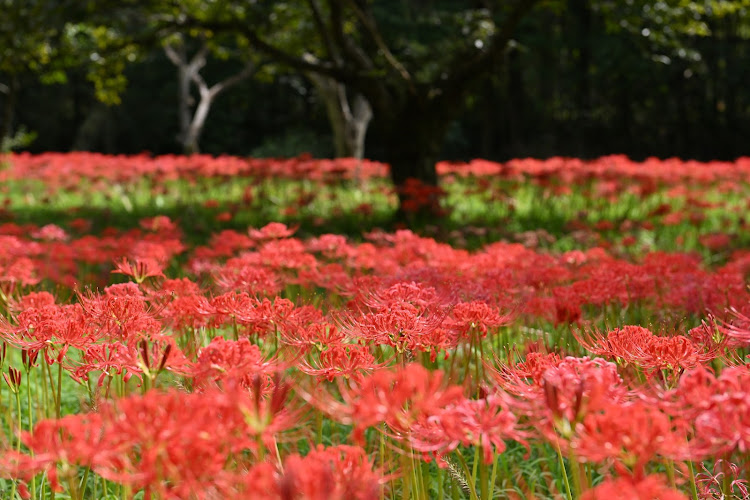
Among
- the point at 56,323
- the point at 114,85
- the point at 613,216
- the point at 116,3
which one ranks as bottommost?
the point at 613,216

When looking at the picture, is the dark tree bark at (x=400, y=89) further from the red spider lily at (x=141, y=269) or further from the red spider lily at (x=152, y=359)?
the red spider lily at (x=152, y=359)

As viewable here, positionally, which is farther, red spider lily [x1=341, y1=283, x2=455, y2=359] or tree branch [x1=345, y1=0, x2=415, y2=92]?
tree branch [x1=345, y1=0, x2=415, y2=92]

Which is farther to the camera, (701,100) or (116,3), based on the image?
(701,100)

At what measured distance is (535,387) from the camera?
110cm

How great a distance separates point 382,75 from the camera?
8594 mm

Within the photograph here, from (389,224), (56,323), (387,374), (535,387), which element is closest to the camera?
(387,374)

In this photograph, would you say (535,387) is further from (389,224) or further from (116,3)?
(116,3)

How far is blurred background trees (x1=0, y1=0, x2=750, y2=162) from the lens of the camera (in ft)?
28.7

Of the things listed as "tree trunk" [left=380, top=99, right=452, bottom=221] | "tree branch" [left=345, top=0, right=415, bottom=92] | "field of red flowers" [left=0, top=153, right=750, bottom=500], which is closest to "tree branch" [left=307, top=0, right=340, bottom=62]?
"tree branch" [left=345, top=0, right=415, bottom=92]

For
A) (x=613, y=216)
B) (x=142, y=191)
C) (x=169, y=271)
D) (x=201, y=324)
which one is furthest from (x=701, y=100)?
(x=201, y=324)

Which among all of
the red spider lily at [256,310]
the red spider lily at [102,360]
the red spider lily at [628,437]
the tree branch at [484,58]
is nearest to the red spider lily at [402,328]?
the red spider lily at [256,310]

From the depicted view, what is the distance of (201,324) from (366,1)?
7.95m

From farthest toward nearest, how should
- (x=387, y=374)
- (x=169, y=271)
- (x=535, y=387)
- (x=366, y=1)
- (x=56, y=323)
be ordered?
1. (x=366, y=1)
2. (x=169, y=271)
3. (x=56, y=323)
4. (x=535, y=387)
5. (x=387, y=374)

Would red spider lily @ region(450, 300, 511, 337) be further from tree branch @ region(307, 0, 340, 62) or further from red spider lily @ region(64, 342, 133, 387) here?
tree branch @ region(307, 0, 340, 62)
